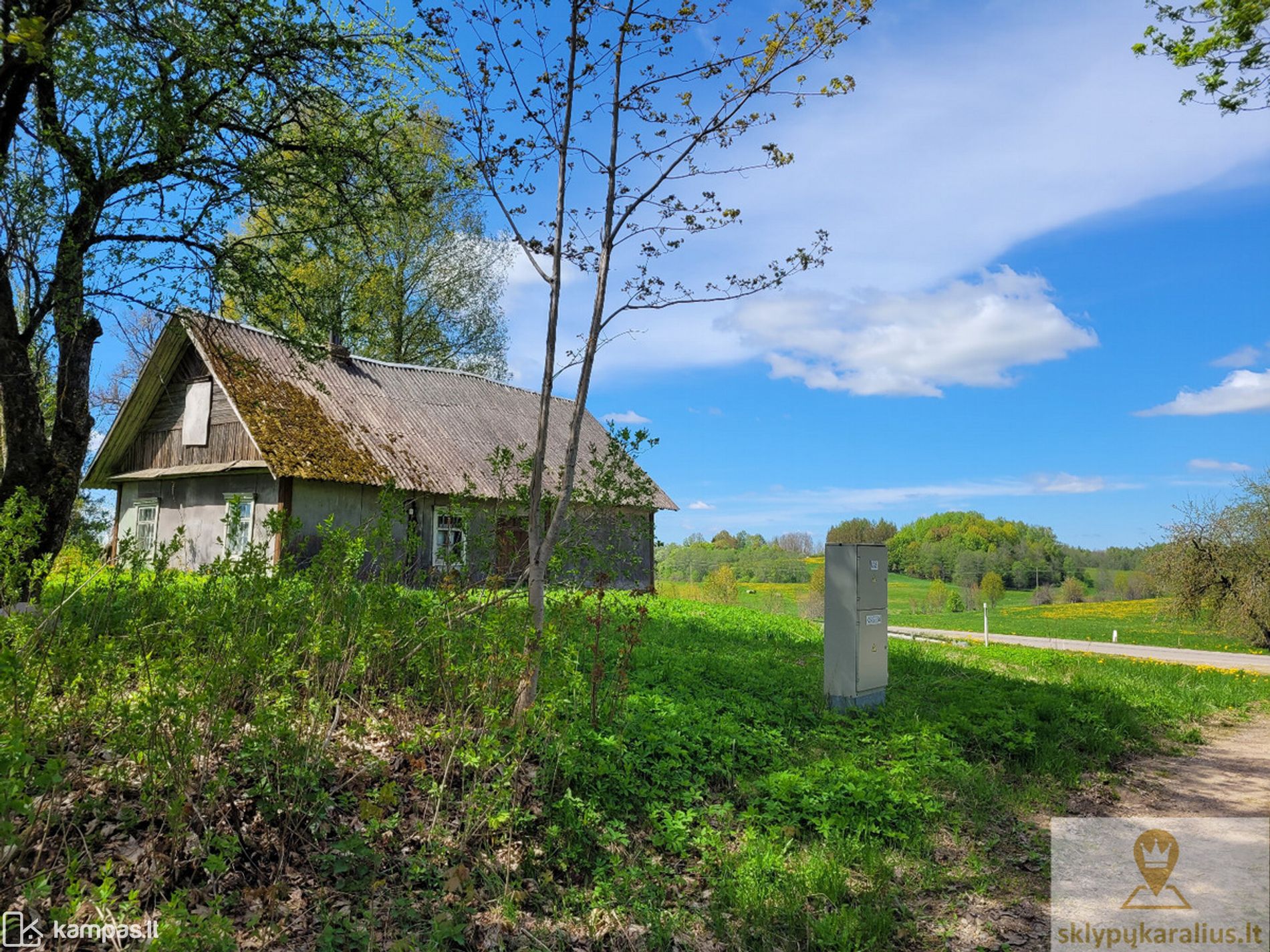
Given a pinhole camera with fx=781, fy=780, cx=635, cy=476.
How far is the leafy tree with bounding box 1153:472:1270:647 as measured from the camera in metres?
21.6

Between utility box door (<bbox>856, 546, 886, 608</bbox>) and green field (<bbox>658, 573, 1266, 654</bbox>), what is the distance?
11318 mm

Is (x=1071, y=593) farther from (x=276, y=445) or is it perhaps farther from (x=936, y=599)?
(x=276, y=445)

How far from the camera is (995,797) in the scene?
19.9ft

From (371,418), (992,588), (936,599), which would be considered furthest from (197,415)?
(992,588)

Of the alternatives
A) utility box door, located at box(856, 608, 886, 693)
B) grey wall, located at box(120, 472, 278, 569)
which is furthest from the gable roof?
utility box door, located at box(856, 608, 886, 693)

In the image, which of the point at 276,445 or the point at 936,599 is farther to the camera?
the point at 936,599

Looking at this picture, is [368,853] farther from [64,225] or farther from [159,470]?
[159,470]

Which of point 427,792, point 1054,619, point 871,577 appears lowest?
point 1054,619

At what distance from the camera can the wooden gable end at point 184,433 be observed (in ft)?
59.0

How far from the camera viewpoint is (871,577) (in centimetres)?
818

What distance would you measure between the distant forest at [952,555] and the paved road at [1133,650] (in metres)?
17.7

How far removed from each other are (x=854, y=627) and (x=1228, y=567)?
20.6 metres

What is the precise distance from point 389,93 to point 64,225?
4378 mm

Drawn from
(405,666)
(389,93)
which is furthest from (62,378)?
(405,666)
